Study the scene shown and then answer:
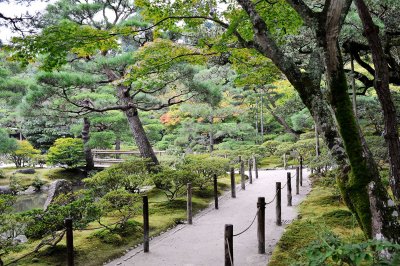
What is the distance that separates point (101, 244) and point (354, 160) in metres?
4.67

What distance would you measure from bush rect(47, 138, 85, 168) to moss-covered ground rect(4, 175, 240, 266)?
33.9 feet

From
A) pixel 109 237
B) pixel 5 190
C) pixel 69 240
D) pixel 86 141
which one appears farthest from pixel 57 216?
pixel 86 141

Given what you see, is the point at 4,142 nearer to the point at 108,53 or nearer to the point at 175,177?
the point at 108,53

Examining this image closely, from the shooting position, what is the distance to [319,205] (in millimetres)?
8203

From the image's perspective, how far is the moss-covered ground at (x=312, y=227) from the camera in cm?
491

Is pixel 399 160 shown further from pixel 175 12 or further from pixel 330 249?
pixel 175 12

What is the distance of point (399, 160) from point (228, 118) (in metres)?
20.4

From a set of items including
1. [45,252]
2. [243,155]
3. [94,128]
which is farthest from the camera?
[94,128]

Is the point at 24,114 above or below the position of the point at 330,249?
above

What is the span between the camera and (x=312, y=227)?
390cm

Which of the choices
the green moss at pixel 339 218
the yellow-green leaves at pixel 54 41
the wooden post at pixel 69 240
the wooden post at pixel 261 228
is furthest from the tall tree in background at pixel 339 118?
the wooden post at pixel 69 240

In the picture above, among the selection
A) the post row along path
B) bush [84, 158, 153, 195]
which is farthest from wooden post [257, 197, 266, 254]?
bush [84, 158, 153, 195]

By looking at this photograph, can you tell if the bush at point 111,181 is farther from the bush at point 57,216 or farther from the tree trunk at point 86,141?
the tree trunk at point 86,141

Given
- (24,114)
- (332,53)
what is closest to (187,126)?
(24,114)
